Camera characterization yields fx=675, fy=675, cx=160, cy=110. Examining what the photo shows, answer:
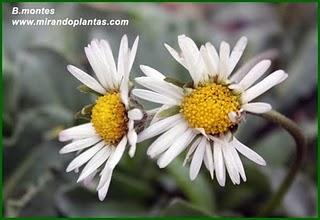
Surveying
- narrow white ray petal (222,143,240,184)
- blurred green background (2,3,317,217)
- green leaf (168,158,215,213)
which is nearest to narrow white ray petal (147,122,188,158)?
narrow white ray petal (222,143,240,184)

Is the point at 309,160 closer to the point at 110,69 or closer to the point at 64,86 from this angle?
the point at 64,86

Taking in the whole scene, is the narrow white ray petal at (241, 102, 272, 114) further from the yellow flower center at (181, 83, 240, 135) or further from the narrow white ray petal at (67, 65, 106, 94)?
the narrow white ray petal at (67, 65, 106, 94)

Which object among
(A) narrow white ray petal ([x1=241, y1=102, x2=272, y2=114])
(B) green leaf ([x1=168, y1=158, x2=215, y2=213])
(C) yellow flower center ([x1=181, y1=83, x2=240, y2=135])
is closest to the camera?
(A) narrow white ray petal ([x1=241, y1=102, x2=272, y2=114])

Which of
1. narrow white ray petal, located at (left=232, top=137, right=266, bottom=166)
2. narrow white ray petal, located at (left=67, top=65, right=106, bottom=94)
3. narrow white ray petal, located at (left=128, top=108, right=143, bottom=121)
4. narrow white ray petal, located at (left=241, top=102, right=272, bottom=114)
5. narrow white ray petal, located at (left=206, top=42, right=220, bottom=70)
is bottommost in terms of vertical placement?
narrow white ray petal, located at (left=232, top=137, right=266, bottom=166)

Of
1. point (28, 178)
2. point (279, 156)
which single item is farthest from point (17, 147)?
point (279, 156)

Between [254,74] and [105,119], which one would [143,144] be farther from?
[254,74]

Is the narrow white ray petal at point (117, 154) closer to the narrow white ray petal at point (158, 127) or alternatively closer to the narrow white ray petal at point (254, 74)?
the narrow white ray petal at point (158, 127)
